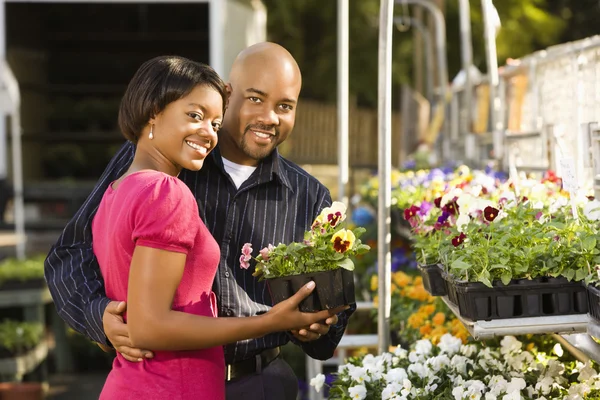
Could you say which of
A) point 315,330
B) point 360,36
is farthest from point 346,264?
point 360,36

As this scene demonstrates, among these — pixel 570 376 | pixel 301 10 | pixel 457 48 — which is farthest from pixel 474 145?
pixel 457 48

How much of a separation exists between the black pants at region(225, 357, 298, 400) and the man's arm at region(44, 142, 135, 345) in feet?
1.26

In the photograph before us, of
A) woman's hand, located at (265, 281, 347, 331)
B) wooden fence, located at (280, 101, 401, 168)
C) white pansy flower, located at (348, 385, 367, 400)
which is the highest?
wooden fence, located at (280, 101, 401, 168)

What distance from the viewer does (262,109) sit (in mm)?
2416

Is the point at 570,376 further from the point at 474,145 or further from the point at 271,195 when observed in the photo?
the point at 474,145

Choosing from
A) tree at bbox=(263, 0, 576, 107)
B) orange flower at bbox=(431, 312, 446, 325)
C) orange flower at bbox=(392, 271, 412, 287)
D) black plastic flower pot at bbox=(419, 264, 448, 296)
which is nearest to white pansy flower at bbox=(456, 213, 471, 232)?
black plastic flower pot at bbox=(419, 264, 448, 296)

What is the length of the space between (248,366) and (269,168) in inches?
20.1

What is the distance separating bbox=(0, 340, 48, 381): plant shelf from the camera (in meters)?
6.23

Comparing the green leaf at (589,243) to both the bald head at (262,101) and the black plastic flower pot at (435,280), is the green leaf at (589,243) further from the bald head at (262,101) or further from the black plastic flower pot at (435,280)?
the bald head at (262,101)

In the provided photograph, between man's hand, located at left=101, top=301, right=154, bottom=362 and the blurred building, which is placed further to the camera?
the blurred building

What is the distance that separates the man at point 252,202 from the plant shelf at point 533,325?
390 millimetres

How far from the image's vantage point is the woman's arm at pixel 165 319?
1819mm

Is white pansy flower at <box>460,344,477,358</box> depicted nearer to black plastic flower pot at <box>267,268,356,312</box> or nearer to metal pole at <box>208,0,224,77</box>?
black plastic flower pot at <box>267,268,356,312</box>

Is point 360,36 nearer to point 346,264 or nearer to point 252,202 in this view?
point 252,202
